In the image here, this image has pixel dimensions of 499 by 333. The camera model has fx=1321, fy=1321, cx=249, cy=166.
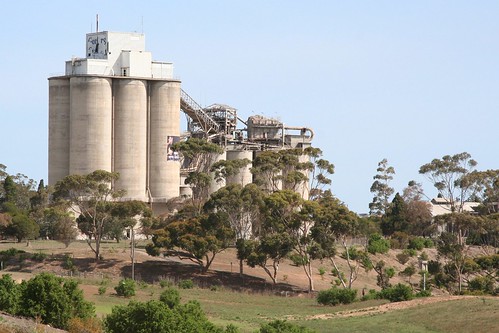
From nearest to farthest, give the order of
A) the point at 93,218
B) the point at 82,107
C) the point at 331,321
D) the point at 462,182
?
the point at 331,321, the point at 93,218, the point at 82,107, the point at 462,182

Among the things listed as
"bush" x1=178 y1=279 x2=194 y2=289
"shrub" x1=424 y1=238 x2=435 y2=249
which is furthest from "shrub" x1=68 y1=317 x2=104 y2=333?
"shrub" x1=424 y1=238 x2=435 y2=249

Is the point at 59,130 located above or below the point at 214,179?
above

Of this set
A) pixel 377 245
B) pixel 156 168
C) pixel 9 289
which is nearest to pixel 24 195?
pixel 156 168

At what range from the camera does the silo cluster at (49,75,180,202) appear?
140 meters

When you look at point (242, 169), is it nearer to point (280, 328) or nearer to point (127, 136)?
point (127, 136)

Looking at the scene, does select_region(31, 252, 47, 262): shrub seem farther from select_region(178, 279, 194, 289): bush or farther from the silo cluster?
the silo cluster

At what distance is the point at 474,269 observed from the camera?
117125 millimetres

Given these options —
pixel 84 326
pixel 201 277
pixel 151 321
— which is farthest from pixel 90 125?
pixel 151 321

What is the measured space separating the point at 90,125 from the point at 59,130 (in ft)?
16.0

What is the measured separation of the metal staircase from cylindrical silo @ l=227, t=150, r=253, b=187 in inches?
179

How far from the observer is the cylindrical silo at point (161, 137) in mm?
144625

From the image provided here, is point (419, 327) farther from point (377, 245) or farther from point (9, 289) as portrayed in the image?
point (377, 245)

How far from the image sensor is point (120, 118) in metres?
142

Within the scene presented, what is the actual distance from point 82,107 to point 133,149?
23.8 feet
